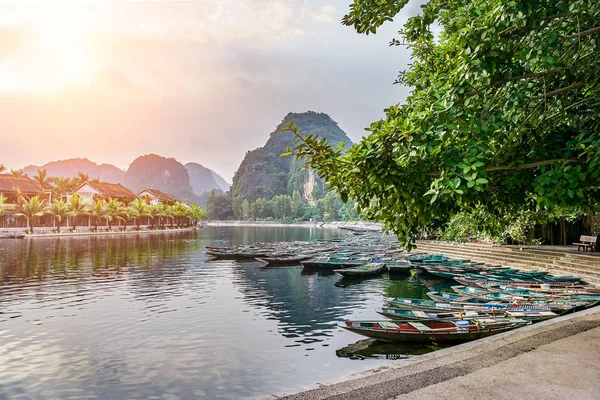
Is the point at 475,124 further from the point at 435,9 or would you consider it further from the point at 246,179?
the point at 246,179

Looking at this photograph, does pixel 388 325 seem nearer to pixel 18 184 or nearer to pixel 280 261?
pixel 280 261

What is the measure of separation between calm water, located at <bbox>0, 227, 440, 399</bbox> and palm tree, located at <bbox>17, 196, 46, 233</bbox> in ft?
117

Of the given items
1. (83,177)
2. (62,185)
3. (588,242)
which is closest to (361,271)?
(588,242)

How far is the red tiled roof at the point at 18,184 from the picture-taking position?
57.9m

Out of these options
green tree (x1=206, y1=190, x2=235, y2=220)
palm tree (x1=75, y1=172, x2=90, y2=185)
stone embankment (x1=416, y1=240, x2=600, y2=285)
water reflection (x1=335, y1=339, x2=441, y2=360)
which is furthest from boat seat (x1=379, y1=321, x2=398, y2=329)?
green tree (x1=206, y1=190, x2=235, y2=220)

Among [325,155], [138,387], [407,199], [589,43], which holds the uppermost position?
[589,43]

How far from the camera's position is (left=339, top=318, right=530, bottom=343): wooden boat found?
9.30m

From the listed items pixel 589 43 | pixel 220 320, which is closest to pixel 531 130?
pixel 589 43

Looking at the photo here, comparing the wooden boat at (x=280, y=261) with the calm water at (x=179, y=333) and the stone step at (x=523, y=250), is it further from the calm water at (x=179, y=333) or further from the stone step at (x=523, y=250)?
the stone step at (x=523, y=250)

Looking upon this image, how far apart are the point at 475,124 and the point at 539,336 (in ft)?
15.7

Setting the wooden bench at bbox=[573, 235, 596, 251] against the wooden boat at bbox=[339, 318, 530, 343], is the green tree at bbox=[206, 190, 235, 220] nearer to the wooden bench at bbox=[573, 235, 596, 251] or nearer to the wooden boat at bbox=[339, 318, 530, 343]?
the wooden bench at bbox=[573, 235, 596, 251]

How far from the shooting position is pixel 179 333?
12.3 metres

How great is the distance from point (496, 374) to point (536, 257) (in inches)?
609

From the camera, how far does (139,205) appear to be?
7031cm
